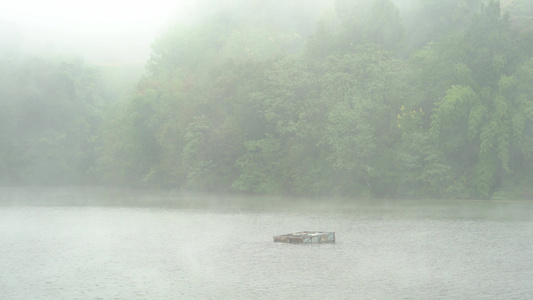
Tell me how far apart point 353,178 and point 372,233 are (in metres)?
32.5

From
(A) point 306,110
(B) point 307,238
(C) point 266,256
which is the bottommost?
(C) point 266,256

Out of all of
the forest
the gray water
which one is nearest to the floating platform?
the gray water

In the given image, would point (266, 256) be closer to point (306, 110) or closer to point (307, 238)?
point (307, 238)

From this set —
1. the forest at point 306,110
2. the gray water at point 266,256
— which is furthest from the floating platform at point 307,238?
the forest at point 306,110

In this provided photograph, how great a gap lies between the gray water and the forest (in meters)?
16.5

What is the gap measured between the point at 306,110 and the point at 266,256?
4606 cm

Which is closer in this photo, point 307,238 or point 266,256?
point 266,256

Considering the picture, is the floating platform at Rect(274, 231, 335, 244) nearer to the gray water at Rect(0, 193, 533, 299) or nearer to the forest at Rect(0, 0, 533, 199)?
the gray water at Rect(0, 193, 533, 299)

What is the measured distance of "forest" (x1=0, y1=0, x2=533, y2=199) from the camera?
6588 cm

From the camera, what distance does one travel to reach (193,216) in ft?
166

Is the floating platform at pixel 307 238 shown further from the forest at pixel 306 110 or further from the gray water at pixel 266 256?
the forest at pixel 306 110

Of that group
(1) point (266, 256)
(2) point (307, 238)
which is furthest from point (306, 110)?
(1) point (266, 256)

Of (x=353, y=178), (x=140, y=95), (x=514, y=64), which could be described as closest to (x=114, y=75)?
(x=140, y=95)

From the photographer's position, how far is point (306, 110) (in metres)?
75.2
